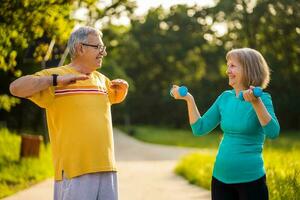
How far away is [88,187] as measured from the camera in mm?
3996

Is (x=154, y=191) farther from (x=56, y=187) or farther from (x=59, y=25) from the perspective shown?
(x=56, y=187)

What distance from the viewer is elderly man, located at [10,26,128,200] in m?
3.97

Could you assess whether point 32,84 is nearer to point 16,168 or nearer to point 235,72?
point 235,72

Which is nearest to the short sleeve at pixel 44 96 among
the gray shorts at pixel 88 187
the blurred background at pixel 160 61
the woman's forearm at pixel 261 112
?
the gray shorts at pixel 88 187

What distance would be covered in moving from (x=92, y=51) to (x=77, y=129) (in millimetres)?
501

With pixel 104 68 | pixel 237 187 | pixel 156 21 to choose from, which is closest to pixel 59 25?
pixel 237 187

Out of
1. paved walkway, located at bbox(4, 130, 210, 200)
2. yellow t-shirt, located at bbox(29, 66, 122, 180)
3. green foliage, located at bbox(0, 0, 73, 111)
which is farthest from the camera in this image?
paved walkway, located at bbox(4, 130, 210, 200)

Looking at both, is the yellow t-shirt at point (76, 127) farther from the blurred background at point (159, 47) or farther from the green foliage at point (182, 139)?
the green foliage at point (182, 139)

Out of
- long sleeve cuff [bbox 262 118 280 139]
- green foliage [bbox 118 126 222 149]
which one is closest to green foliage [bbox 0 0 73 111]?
long sleeve cuff [bbox 262 118 280 139]

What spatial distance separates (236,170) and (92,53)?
3.72 ft

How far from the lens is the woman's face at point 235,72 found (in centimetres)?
407

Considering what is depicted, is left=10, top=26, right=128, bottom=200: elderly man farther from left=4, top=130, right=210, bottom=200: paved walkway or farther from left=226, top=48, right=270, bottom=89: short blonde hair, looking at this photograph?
left=4, top=130, right=210, bottom=200: paved walkway

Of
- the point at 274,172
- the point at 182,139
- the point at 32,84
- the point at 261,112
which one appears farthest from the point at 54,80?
the point at 182,139

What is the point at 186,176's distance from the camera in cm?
1173
